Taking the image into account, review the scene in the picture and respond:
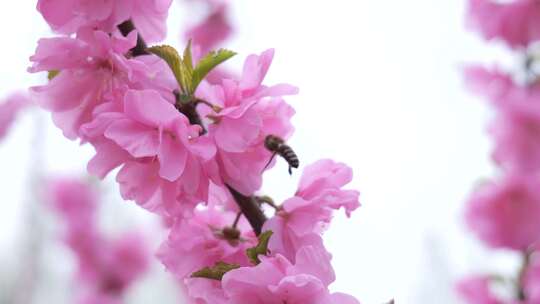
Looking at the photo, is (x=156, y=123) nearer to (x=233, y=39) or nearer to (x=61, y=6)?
(x=61, y=6)

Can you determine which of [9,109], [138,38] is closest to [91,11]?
[138,38]

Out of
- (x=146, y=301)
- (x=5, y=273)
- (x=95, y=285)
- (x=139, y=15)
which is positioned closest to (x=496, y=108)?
(x=139, y=15)

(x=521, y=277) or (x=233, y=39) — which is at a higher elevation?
(x=233, y=39)

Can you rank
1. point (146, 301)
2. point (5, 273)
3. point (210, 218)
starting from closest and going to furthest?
point (210, 218) → point (146, 301) → point (5, 273)

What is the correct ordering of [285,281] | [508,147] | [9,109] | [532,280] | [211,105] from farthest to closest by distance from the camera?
[508,147]
[9,109]
[532,280]
[211,105]
[285,281]

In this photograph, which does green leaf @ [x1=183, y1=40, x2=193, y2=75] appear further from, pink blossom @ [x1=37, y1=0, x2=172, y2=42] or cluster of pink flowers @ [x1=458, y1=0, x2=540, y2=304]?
cluster of pink flowers @ [x1=458, y1=0, x2=540, y2=304]

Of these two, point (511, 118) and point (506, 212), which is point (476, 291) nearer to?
point (506, 212)

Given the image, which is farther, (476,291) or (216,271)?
(476,291)

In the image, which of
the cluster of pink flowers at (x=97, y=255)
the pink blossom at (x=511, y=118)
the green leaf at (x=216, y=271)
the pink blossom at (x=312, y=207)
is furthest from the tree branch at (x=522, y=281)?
the cluster of pink flowers at (x=97, y=255)
